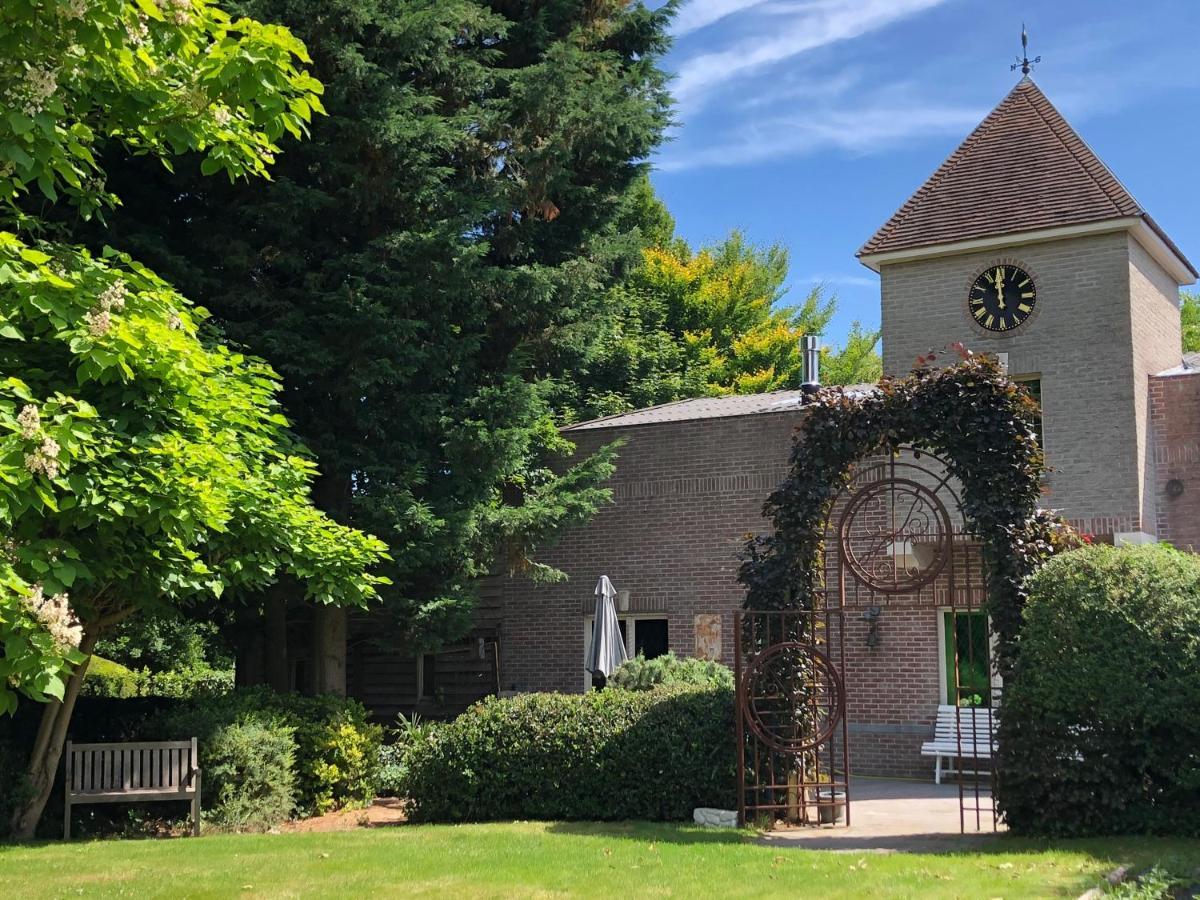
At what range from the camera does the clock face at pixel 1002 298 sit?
17.1m

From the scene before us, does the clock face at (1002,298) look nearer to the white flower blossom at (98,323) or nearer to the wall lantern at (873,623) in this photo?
the wall lantern at (873,623)

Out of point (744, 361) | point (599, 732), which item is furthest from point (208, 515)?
point (744, 361)

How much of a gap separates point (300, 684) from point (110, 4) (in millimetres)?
15082

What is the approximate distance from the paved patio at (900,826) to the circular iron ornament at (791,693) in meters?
0.90

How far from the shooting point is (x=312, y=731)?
544 inches

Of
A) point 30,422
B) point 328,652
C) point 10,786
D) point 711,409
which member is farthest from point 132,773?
point 711,409

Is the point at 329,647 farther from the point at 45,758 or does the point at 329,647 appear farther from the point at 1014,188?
the point at 1014,188

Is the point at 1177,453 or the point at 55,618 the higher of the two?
the point at 1177,453

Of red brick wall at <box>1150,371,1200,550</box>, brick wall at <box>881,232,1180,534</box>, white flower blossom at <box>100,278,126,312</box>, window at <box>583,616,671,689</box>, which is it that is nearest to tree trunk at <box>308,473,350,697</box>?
window at <box>583,616,671,689</box>

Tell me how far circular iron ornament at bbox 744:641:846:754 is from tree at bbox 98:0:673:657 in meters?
4.51

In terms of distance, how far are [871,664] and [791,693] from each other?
5.39m

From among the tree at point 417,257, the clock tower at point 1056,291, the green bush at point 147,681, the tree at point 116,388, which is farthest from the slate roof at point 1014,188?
the green bush at point 147,681

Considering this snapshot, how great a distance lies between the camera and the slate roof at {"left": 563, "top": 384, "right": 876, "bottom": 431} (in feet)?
63.7

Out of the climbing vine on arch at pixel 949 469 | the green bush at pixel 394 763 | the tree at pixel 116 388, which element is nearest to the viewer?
the tree at pixel 116 388
